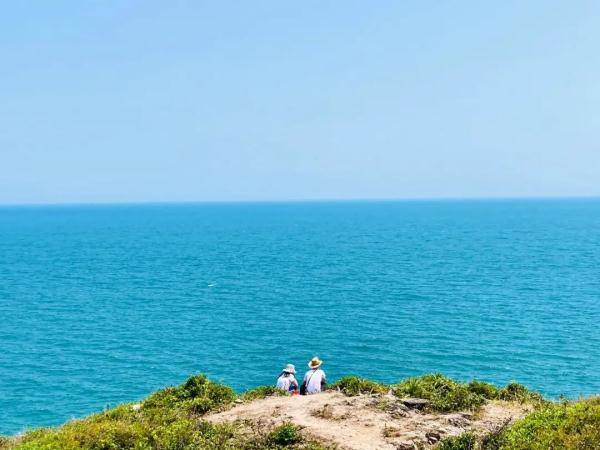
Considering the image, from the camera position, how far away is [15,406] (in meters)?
42.6

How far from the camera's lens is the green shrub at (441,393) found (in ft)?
62.0

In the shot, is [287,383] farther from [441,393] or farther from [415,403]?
[441,393]

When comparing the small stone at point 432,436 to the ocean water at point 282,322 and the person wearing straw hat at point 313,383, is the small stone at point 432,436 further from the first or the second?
the ocean water at point 282,322

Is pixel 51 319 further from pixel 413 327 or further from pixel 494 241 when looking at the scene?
pixel 494 241

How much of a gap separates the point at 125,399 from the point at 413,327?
33.7m

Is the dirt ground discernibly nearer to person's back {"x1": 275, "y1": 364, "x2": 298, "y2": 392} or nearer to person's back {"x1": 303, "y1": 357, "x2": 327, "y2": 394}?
person's back {"x1": 303, "y1": 357, "x2": 327, "y2": 394}

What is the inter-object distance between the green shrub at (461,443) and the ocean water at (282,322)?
96.4ft

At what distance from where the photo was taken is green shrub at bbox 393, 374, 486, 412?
1890 centimetres

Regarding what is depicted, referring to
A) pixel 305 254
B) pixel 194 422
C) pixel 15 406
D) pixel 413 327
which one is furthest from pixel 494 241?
pixel 194 422

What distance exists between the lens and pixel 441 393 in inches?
776

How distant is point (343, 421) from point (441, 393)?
4.76 m

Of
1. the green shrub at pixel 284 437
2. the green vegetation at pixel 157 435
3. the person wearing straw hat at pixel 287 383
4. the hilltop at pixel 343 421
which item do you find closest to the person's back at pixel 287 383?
the person wearing straw hat at pixel 287 383

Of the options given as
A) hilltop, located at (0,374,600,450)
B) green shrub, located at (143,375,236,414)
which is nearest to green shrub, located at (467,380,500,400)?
hilltop, located at (0,374,600,450)

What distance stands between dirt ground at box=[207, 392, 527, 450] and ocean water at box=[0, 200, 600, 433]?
1004 inches
